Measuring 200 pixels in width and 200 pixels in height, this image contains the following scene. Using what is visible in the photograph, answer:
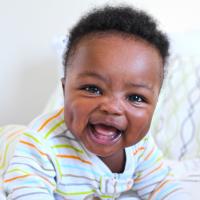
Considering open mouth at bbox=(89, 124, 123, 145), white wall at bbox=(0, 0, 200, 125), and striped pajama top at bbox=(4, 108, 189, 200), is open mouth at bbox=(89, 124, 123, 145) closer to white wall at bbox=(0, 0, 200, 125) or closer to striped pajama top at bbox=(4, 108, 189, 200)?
striped pajama top at bbox=(4, 108, 189, 200)

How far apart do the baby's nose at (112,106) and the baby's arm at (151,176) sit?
0.69ft

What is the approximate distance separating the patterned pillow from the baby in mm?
245

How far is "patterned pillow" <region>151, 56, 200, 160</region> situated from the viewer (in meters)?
1.04

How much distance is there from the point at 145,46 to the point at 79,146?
24 cm

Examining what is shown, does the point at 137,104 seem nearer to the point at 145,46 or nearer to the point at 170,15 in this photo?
the point at 145,46

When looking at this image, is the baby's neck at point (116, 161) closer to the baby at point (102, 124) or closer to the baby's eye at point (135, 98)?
the baby at point (102, 124)

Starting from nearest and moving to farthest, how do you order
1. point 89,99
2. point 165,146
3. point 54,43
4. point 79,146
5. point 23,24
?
1. point 89,99
2. point 79,146
3. point 165,146
4. point 54,43
5. point 23,24

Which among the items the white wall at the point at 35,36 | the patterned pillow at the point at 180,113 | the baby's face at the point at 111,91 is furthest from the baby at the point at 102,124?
the white wall at the point at 35,36

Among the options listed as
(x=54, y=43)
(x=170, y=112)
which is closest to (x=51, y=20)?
(x=54, y=43)

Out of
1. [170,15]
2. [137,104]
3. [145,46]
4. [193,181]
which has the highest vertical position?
[170,15]

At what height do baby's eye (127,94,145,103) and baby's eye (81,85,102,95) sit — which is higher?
baby's eye (81,85,102,95)

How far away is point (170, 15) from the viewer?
1451mm

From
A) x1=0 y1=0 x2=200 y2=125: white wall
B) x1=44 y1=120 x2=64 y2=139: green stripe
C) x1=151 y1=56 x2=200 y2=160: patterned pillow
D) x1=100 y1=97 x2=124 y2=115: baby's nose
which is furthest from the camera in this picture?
x1=0 y1=0 x2=200 y2=125: white wall

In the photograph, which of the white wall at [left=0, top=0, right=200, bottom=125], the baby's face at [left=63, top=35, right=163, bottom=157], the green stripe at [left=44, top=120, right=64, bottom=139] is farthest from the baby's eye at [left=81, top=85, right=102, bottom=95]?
the white wall at [left=0, top=0, right=200, bottom=125]
